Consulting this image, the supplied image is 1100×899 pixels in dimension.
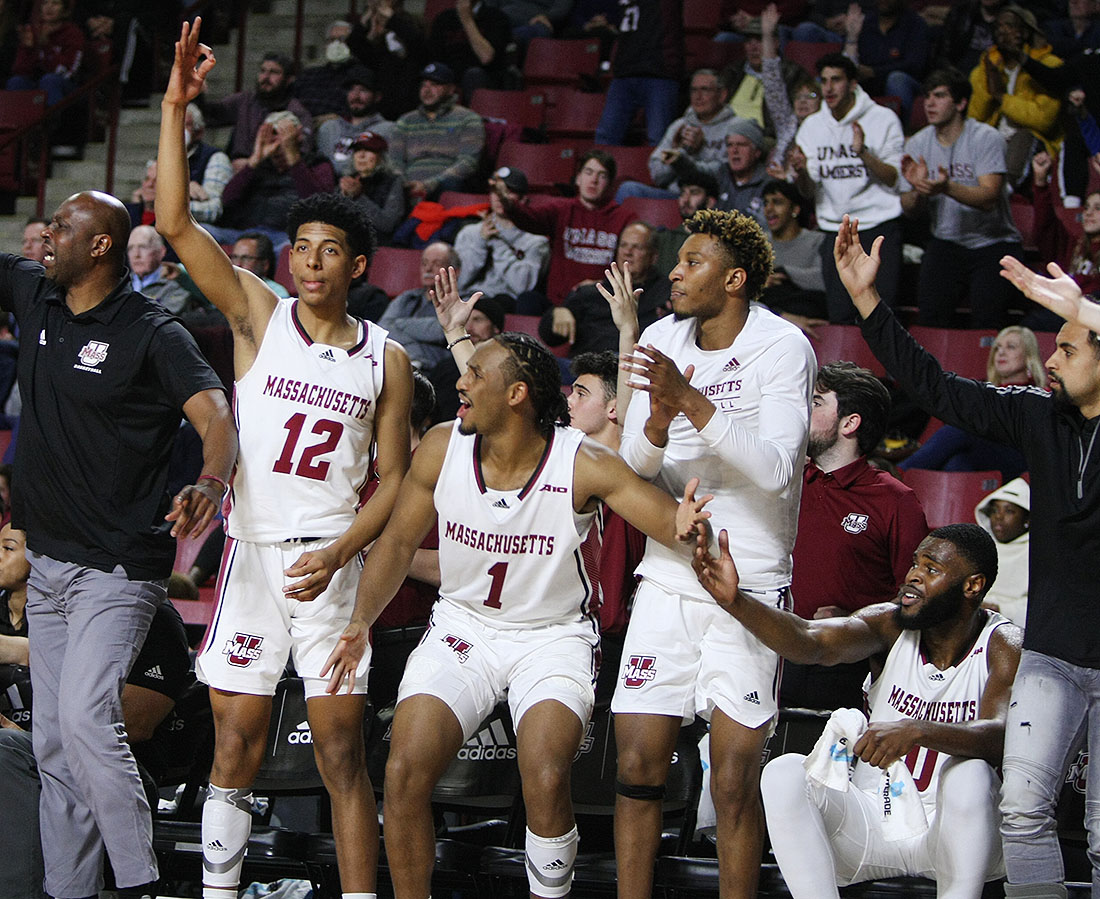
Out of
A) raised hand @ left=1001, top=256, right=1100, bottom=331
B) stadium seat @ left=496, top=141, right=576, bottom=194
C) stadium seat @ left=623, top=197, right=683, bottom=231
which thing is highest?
stadium seat @ left=496, top=141, right=576, bottom=194

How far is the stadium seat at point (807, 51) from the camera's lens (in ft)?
33.0

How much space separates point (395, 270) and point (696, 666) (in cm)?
548

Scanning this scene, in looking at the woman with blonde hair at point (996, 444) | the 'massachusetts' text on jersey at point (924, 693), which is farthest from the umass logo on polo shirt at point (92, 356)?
the woman with blonde hair at point (996, 444)

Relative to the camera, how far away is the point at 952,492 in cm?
649

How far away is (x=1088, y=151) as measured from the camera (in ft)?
28.5

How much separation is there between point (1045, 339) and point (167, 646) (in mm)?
4809

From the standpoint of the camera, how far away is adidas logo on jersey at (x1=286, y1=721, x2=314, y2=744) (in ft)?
15.6

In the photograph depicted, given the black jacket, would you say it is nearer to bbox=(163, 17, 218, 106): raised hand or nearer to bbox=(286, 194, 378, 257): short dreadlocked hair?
bbox=(286, 194, 378, 257): short dreadlocked hair

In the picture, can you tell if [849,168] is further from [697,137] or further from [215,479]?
[215,479]

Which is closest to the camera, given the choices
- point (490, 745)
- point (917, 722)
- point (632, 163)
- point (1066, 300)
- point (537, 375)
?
point (1066, 300)

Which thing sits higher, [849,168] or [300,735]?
[849,168]

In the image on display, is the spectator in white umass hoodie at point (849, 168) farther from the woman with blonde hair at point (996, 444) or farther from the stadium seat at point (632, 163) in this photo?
the stadium seat at point (632, 163)

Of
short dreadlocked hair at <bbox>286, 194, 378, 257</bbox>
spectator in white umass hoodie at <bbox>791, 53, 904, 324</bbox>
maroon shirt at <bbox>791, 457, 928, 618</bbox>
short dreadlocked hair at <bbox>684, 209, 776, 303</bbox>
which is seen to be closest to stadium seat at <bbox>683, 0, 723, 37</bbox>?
spectator in white umass hoodie at <bbox>791, 53, 904, 324</bbox>

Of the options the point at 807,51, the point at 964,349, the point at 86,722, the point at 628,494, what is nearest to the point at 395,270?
the point at 807,51
